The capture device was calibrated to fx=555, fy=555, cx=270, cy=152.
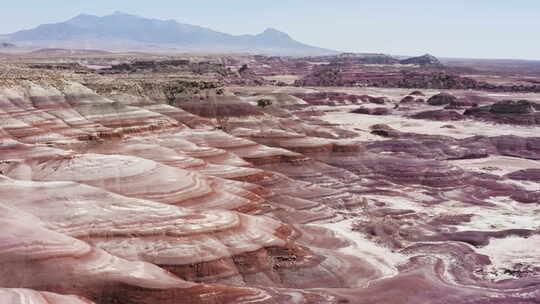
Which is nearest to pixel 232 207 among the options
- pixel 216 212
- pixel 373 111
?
pixel 216 212

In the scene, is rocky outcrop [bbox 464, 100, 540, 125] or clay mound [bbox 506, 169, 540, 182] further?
rocky outcrop [bbox 464, 100, 540, 125]

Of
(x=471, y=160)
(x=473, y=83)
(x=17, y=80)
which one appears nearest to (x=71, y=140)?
(x=17, y=80)

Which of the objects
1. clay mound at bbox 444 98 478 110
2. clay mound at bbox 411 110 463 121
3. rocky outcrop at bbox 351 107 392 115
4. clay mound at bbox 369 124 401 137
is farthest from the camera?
clay mound at bbox 444 98 478 110

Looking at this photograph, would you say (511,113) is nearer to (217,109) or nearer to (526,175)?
(526,175)

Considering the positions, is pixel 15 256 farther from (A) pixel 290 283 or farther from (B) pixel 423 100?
(B) pixel 423 100

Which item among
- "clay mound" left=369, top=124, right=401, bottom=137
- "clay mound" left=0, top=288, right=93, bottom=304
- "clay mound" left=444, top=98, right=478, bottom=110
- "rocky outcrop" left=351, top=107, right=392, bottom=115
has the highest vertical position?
"clay mound" left=444, top=98, right=478, bottom=110

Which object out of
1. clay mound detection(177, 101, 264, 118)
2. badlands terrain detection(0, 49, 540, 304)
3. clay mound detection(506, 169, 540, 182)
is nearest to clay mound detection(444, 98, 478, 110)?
badlands terrain detection(0, 49, 540, 304)

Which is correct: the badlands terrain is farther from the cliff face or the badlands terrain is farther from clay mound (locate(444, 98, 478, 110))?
clay mound (locate(444, 98, 478, 110))
